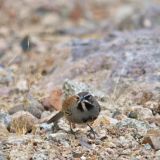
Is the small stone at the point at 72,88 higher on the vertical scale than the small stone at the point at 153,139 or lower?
higher

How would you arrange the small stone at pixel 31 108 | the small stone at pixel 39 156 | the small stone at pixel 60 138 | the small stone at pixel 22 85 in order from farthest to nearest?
the small stone at pixel 22 85, the small stone at pixel 31 108, the small stone at pixel 60 138, the small stone at pixel 39 156

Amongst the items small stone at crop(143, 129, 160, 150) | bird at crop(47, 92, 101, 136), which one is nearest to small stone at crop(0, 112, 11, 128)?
bird at crop(47, 92, 101, 136)

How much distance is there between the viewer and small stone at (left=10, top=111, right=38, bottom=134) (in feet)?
23.7

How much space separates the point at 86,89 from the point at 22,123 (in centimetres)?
128

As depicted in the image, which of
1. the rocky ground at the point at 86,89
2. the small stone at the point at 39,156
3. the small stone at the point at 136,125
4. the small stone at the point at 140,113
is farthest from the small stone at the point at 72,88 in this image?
the small stone at the point at 39,156

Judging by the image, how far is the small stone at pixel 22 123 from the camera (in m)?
7.22

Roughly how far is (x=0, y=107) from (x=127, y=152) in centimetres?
218

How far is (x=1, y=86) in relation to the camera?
32.1 feet

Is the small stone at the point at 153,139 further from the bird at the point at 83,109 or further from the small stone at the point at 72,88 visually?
the small stone at the point at 72,88

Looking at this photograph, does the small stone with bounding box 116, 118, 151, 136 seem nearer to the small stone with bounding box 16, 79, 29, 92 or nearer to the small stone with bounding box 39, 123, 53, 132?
the small stone with bounding box 39, 123, 53, 132

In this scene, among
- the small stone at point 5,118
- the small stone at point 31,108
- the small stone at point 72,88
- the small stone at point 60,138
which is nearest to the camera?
the small stone at point 60,138

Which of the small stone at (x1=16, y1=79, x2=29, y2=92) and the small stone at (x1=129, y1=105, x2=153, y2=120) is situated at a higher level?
the small stone at (x1=129, y1=105, x2=153, y2=120)

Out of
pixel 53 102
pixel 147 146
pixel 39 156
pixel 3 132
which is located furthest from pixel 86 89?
pixel 39 156

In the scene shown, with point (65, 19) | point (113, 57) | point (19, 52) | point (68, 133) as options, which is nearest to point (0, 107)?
point (68, 133)
